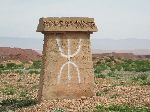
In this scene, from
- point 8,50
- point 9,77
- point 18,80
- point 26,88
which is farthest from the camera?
point 8,50

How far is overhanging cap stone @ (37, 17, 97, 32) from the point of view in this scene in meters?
12.6

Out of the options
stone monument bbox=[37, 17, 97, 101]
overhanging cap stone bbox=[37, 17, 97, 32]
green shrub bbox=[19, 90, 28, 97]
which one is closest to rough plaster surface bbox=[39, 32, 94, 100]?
stone monument bbox=[37, 17, 97, 101]

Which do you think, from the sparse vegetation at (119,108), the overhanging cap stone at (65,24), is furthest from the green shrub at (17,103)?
the sparse vegetation at (119,108)

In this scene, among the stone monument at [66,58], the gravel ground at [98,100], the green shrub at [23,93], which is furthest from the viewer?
the green shrub at [23,93]

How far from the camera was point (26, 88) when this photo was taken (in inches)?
708

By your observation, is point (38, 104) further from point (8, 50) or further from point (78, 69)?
point (8, 50)

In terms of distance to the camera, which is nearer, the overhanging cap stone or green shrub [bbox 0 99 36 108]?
the overhanging cap stone

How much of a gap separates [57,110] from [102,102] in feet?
4.79

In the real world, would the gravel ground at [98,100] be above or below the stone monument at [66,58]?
below

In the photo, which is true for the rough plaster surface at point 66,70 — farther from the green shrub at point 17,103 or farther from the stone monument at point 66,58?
the green shrub at point 17,103

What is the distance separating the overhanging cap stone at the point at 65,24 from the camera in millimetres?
12617

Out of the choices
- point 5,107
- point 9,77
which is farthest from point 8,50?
point 5,107

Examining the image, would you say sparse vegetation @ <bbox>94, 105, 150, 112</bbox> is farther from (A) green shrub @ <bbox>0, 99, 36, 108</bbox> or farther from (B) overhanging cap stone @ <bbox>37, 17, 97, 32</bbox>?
(A) green shrub @ <bbox>0, 99, 36, 108</bbox>

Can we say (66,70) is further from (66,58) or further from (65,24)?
(65,24)
